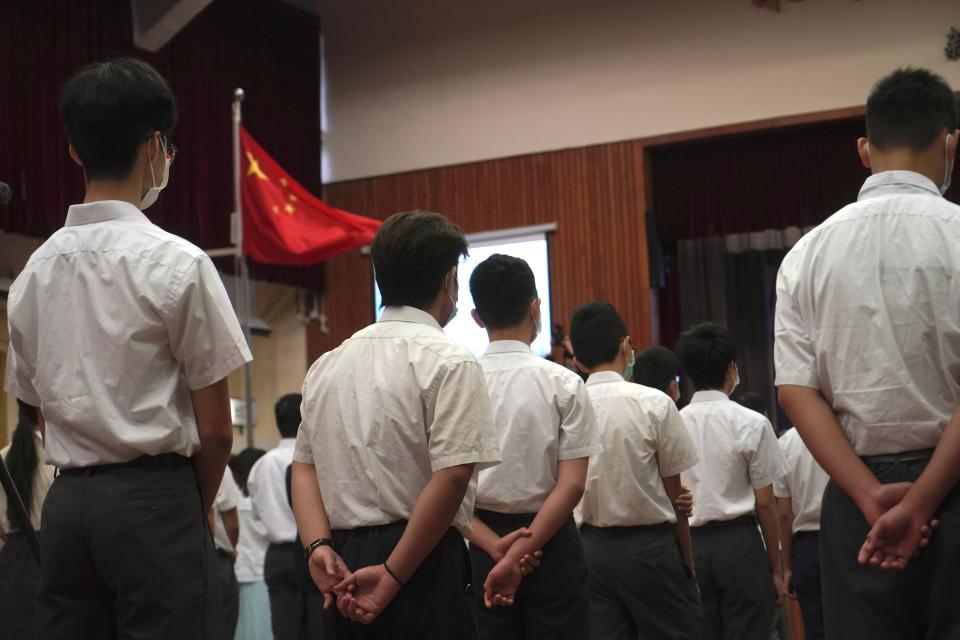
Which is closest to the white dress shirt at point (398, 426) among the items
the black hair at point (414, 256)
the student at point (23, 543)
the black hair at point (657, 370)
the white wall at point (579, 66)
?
the black hair at point (414, 256)

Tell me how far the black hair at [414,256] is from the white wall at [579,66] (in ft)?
23.5

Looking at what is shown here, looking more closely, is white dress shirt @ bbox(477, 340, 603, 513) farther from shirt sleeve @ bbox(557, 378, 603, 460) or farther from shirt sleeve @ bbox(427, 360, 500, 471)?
shirt sleeve @ bbox(427, 360, 500, 471)

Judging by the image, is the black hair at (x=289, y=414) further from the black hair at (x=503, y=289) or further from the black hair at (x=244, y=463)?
the black hair at (x=503, y=289)

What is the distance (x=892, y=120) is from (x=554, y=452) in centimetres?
128

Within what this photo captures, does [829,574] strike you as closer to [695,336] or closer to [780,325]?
[780,325]

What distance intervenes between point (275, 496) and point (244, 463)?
127 centimetres

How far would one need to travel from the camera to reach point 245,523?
21.4 ft

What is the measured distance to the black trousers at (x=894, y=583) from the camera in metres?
1.84

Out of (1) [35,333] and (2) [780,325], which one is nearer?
(1) [35,333]

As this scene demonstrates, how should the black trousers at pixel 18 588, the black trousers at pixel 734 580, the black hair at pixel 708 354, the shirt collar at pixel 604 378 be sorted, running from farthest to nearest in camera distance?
1. the black hair at pixel 708 354
2. the black trousers at pixel 734 580
3. the shirt collar at pixel 604 378
4. the black trousers at pixel 18 588

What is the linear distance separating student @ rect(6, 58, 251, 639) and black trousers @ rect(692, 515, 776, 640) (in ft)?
9.40

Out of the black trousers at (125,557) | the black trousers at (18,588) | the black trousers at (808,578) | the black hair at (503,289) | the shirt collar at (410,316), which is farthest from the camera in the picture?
the black trousers at (808,578)

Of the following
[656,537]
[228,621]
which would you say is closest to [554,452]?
[656,537]

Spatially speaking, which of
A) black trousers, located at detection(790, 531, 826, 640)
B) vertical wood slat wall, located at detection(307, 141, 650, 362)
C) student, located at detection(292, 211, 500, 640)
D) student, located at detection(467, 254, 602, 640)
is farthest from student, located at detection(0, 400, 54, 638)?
vertical wood slat wall, located at detection(307, 141, 650, 362)
